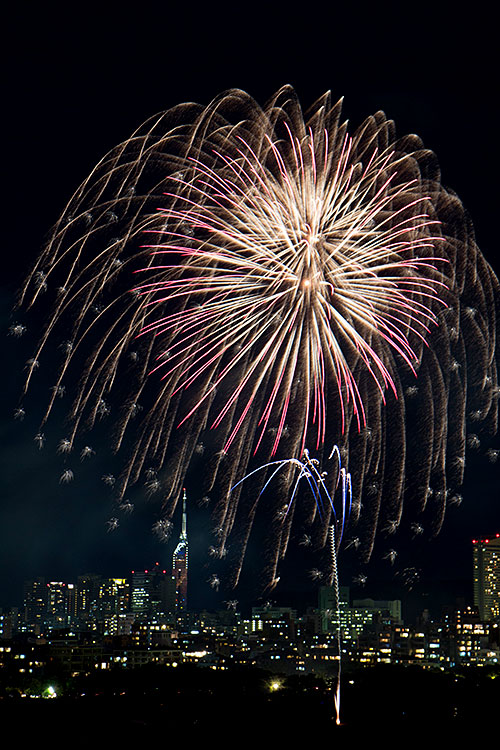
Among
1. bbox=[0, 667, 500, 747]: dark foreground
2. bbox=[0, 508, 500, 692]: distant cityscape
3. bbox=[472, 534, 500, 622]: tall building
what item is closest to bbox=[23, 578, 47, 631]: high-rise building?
bbox=[0, 508, 500, 692]: distant cityscape

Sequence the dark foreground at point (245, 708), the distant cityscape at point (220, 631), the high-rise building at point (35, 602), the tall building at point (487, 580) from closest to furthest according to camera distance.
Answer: the dark foreground at point (245, 708) → the distant cityscape at point (220, 631) → the tall building at point (487, 580) → the high-rise building at point (35, 602)

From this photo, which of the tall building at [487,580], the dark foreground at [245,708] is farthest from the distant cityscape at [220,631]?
the dark foreground at [245,708]

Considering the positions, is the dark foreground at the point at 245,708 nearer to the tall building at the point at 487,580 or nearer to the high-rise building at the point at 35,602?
the tall building at the point at 487,580

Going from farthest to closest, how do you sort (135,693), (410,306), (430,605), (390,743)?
(430,605) < (135,693) < (390,743) < (410,306)

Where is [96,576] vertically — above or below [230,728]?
above

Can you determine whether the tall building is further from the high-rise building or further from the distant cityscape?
the high-rise building

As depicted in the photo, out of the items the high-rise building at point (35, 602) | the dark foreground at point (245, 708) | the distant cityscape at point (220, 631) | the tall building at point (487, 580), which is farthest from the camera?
the high-rise building at point (35, 602)

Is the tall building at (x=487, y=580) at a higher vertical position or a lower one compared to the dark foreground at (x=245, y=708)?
higher

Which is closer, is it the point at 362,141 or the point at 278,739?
the point at 362,141

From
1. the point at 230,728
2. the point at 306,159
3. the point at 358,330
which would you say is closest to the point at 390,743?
the point at 230,728

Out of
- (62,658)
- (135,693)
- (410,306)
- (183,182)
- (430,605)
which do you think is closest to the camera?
(183,182)

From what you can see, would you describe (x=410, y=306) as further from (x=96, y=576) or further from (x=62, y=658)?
(x=96, y=576)
